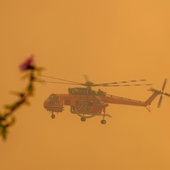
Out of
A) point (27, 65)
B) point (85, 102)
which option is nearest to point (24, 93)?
point (27, 65)

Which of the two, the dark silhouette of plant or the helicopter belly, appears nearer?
the dark silhouette of plant

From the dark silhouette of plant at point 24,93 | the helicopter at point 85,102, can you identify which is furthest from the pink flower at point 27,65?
the helicopter at point 85,102

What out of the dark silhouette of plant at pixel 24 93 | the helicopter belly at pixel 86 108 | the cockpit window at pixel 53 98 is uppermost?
the dark silhouette of plant at pixel 24 93

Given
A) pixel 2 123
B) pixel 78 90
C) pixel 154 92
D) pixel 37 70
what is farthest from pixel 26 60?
pixel 154 92

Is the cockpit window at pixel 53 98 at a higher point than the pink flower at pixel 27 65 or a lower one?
lower

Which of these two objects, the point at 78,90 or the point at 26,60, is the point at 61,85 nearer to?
the point at 78,90

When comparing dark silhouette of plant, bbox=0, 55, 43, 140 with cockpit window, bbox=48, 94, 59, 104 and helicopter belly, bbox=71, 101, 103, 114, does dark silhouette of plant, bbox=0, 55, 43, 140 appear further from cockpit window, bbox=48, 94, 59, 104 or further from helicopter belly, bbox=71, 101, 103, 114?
cockpit window, bbox=48, 94, 59, 104

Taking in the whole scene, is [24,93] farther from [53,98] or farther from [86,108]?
[53,98]

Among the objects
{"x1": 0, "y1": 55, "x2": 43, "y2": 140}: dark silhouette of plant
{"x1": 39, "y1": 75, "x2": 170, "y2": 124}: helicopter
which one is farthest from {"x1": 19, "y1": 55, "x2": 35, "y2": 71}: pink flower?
{"x1": 39, "y1": 75, "x2": 170, "y2": 124}: helicopter

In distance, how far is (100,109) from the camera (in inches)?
1278

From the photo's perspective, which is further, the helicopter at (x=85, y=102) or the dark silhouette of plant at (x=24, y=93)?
the helicopter at (x=85, y=102)

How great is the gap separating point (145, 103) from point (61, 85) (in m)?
6.79

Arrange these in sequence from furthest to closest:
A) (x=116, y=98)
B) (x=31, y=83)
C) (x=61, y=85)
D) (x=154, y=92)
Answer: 1. (x=61, y=85)
2. (x=154, y=92)
3. (x=116, y=98)
4. (x=31, y=83)

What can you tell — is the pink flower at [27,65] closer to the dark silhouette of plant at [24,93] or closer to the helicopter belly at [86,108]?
the dark silhouette of plant at [24,93]
